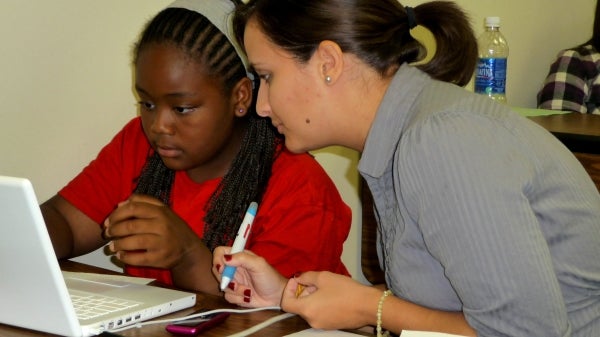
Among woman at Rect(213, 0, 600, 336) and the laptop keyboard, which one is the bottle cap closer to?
woman at Rect(213, 0, 600, 336)

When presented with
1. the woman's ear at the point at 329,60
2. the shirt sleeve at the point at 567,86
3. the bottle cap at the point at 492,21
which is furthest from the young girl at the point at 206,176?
the shirt sleeve at the point at 567,86

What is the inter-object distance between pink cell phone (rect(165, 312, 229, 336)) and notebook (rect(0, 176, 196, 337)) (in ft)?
0.19

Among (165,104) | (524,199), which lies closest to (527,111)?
(165,104)

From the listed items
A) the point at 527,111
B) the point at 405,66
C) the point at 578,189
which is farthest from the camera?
the point at 527,111

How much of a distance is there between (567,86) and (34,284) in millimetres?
2203

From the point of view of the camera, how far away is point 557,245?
1082 millimetres

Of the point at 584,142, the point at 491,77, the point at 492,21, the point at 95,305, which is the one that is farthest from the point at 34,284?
the point at 492,21

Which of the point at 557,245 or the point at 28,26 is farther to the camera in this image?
the point at 28,26

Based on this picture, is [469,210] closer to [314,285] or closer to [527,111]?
[314,285]

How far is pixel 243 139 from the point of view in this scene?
1613 millimetres

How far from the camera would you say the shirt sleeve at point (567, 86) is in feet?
9.24

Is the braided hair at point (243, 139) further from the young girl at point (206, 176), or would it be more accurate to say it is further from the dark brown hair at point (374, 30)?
the dark brown hair at point (374, 30)

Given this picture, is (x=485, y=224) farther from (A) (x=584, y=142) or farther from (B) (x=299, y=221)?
(A) (x=584, y=142)

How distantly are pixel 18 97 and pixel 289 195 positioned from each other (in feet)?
2.05
